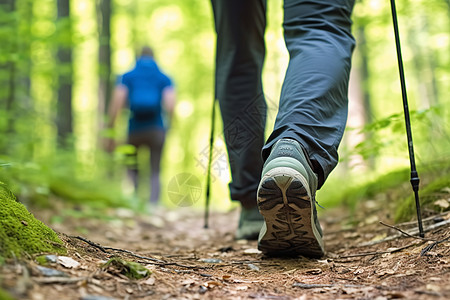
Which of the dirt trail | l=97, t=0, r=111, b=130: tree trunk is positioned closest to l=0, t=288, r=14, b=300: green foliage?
the dirt trail

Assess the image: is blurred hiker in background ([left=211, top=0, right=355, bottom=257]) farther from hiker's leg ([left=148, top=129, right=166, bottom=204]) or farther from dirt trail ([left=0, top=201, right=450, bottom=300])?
hiker's leg ([left=148, top=129, right=166, bottom=204])

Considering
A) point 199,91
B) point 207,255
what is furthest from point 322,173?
point 199,91

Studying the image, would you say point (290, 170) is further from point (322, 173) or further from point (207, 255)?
point (207, 255)

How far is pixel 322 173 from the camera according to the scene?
1.63m

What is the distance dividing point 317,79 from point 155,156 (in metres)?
4.55

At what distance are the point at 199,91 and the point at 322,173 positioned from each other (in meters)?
14.2

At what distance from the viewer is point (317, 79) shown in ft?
5.51

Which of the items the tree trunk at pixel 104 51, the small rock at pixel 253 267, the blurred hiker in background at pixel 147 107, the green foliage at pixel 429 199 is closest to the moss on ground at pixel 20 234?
the small rock at pixel 253 267

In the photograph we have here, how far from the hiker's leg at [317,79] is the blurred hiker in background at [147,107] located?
426 cm

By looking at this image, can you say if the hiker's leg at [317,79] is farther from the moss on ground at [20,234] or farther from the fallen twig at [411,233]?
the moss on ground at [20,234]

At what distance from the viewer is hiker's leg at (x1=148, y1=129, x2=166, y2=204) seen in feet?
19.4

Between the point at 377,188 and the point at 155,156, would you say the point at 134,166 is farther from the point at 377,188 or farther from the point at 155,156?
the point at 377,188

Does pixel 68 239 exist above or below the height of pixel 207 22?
below

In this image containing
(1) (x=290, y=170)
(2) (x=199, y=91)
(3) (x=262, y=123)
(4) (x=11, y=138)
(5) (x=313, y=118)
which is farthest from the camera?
(2) (x=199, y=91)
